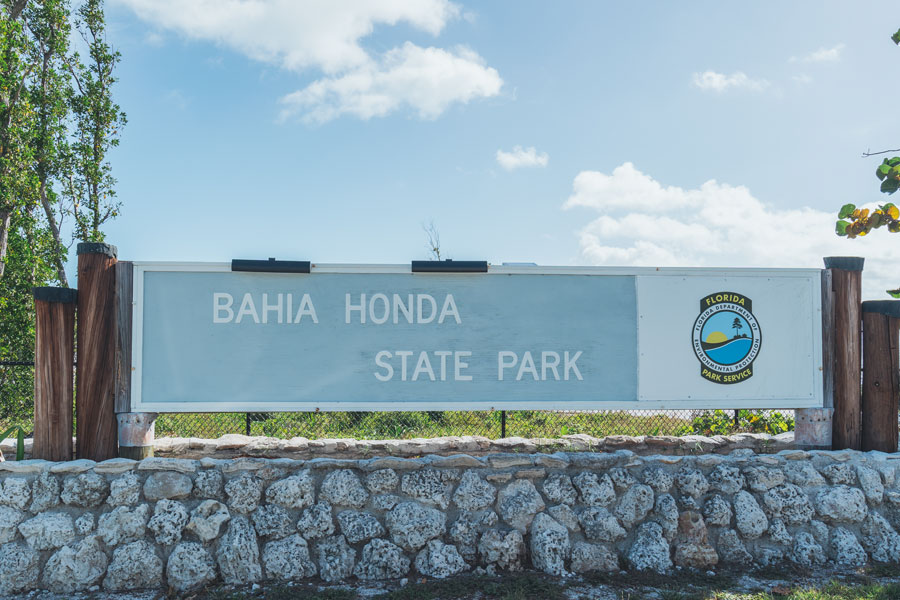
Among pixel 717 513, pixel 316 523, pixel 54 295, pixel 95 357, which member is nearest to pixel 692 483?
pixel 717 513

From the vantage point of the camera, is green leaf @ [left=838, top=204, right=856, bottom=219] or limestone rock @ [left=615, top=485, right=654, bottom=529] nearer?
limestone rock @ [left=615, top=485, right=654, bottom=529]

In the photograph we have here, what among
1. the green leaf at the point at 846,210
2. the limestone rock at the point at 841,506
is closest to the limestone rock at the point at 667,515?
the limestone rock at the point at 841,506

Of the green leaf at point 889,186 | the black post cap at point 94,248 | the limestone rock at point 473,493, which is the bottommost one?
the limestone rock at point 473,493

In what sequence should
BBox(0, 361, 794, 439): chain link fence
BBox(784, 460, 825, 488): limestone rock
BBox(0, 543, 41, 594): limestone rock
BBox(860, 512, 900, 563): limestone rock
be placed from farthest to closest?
1. BBox(0, 361, 794, 439): chain link fence
2. BBox(784, 460, 825, 488): limestone rock
3. BBox(860, 512, 900, 563): limestone rock
4. BBox(0, 543, 41, 594): limestone rock

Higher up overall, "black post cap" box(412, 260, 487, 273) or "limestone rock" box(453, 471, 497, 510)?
"black post cap" box(412, 260, 487, 273)

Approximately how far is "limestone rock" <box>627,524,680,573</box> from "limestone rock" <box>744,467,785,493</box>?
0.85m

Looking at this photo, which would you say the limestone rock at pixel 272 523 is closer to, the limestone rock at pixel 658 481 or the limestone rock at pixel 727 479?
the limestone rock at pixel 658 481

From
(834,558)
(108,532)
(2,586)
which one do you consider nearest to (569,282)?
(834,558)

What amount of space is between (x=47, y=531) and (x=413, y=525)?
7.98 ft

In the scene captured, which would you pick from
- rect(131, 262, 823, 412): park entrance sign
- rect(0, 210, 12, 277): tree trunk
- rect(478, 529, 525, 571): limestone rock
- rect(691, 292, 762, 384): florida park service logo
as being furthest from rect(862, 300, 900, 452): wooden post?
rect(0, 210, 12, 277): tree trunk

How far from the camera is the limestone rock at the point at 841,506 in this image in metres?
4.43

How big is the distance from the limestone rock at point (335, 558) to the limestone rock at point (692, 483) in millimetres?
2438

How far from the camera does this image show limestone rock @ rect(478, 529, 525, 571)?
161 inches

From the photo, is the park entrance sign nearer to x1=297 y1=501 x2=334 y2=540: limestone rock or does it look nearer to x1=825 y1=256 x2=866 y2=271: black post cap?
x1=825 y1=256 x2=866 y2=271: black post cap
